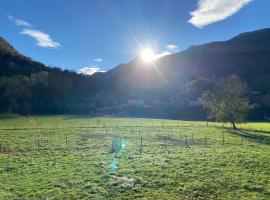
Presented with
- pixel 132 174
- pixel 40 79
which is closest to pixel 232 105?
pixel 132 174

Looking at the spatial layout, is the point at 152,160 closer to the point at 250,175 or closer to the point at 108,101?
the point at 250,175

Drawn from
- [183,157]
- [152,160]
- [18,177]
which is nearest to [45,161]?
[18,177]

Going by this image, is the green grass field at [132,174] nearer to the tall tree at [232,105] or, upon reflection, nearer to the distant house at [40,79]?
the tall tree at [232,105]

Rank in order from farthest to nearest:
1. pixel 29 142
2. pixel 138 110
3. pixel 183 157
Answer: pixel 138 110, pixel 29 142, pixel 183 157

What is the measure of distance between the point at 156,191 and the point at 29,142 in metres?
32.3

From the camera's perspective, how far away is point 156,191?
953 inches

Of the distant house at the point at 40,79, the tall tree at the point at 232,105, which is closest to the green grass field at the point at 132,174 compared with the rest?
the tall tree at the point at 232,105

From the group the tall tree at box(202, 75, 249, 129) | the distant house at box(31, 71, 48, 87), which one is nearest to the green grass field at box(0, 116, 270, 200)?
the tall tree at box(202, 75, 249, 129)

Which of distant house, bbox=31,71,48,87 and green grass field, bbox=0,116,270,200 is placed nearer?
green grass field, bbox=0,116,270,200

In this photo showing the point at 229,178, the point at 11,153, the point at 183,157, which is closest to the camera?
the point at 229,178

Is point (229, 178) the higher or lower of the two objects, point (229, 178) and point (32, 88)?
the lower

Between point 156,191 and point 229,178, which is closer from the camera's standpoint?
point 156,191

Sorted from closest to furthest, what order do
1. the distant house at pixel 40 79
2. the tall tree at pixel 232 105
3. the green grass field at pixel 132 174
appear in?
the green grass field at pixel 132 174 < the tall tree at pixel 232 105 < the distant house at pixel 40 79

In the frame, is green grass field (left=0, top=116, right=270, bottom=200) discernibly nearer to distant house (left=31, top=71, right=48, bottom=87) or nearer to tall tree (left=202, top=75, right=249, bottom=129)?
tall tree (left=202, top=75, right=249, bottom=129)
